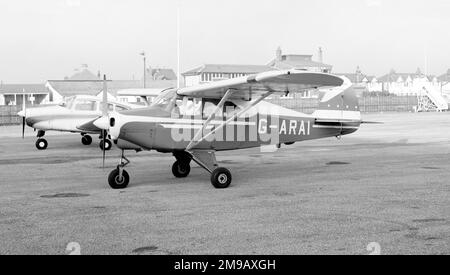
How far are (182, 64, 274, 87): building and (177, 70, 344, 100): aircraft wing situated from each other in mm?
75409

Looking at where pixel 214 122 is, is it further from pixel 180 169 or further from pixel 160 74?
pixel 160 74

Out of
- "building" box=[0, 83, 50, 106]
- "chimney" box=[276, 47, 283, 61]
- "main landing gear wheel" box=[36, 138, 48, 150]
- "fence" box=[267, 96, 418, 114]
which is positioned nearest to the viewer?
"main landing gear wheel" box=[36, 138, 48, 150]

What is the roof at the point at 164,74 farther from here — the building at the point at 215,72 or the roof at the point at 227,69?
the roof at the point at 227,69

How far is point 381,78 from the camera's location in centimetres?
16588

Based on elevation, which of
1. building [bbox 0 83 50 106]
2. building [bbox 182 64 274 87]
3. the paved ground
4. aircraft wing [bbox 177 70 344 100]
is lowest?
the paved ground

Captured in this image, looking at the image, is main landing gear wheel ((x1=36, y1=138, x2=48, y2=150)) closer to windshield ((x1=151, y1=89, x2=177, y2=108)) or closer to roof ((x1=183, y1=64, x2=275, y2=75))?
windshield ((x1=151, y1=89, x2=177, y2=108))

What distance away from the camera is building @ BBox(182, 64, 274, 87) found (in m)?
89.2

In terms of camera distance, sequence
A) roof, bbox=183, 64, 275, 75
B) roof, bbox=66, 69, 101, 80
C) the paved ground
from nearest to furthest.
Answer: the paved ground → roof, bbox=183, 64, 275, 75 → roof, bbox=66, 69, 101, 80

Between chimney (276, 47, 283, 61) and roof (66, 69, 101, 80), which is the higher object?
chimney (276, 47, 283, 61)

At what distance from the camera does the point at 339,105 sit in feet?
46.9

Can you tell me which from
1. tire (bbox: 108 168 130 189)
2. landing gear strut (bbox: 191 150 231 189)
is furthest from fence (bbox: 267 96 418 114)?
tire (bbox: 108 168 130 189)
